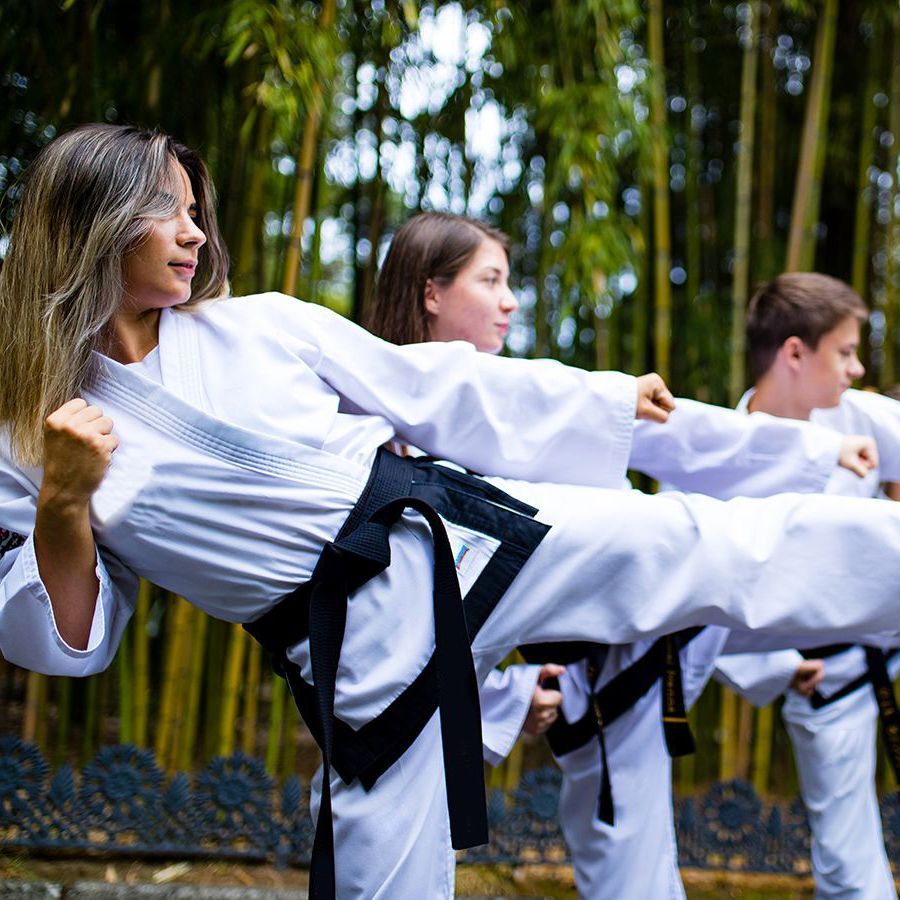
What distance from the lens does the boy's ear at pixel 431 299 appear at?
187 cm

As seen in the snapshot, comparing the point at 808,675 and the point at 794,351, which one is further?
the point at 794,351

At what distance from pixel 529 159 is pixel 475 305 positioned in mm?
1468

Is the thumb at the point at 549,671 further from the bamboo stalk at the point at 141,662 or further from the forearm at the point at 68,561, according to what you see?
the bamboo stalk at the point at 141,662

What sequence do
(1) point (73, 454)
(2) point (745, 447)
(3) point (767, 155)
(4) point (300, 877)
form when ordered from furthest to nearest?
(3) point (767, 155) → (4) point (300, 877) → (2) point (745, 447) → (1) point (73, 454)

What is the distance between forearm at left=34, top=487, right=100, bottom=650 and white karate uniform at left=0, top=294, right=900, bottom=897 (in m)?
0.02

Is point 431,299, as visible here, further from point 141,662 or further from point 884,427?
point 141,662

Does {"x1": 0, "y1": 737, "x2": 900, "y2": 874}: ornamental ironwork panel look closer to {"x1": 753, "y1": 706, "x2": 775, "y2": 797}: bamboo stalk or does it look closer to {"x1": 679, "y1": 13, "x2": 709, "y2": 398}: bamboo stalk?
{"x1": 753, "y1": 706, "x2": 775, "y2": 797}: bamboo stalk

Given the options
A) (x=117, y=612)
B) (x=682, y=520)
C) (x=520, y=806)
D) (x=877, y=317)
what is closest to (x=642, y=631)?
(x=682, y=520)

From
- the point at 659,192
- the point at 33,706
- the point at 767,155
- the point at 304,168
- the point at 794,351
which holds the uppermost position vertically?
the point at 767,155

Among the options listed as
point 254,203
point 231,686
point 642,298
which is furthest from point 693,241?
point 231,686

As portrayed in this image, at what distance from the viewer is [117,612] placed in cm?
136

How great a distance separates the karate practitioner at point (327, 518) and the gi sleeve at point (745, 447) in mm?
183

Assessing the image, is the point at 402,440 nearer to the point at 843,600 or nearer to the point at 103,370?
the point at 103,370

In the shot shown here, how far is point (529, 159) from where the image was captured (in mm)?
3162
